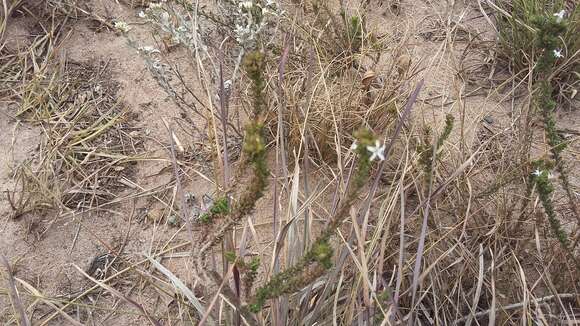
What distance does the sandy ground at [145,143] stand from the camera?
1.91m

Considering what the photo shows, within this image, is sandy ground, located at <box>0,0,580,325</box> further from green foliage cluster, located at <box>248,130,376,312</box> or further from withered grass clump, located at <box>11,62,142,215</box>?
green foliage cluster, located at <box>248,130,376,312</box>

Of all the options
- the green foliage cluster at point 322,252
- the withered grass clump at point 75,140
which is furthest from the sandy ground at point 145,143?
the green foliage cluster at point 322,252

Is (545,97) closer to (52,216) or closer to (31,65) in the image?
(52,216)

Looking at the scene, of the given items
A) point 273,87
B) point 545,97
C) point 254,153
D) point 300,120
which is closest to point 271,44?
point 273,87

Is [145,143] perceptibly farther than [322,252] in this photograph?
Yes

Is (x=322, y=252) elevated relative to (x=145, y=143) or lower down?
lower down

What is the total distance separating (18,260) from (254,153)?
132cm

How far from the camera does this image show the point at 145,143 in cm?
229

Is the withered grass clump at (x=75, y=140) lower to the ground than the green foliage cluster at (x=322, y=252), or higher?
higher

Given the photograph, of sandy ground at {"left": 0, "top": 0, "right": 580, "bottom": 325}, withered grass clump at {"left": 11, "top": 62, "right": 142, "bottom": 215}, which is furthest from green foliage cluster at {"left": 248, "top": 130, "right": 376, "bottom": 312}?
withered grass clump at {"left": 11, "top": 62, "right": 142, "bottom": 215}

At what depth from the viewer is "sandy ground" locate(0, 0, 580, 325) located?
1.91 m

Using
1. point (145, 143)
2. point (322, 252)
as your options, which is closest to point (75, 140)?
point (145, 143)

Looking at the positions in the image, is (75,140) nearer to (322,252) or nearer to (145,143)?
(145,143)

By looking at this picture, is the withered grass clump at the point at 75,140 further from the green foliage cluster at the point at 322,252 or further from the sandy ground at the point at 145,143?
the green foliage cluster at the point at 322,252
